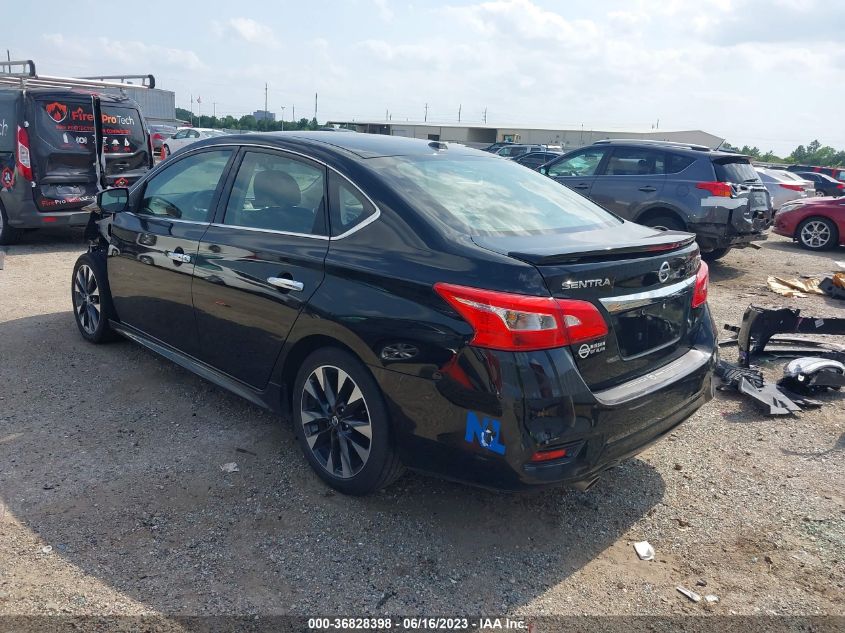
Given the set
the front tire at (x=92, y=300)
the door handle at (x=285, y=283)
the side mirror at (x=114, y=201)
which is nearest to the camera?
the door handle at (x=285, y=283)

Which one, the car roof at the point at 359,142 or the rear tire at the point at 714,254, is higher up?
the car roof at the point at 359,142

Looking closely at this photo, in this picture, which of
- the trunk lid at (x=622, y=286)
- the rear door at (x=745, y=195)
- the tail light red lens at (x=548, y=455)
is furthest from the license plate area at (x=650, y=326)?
the rear door at (x=745, y=195)

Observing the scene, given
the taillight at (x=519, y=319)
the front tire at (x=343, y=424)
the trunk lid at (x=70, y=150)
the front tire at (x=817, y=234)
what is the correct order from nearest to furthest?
the taillight at (x=519, y=319), the front tire at (x=343, y=424), the trunk lid at (x=70, y=150), the front tire at (x=817, y=234)

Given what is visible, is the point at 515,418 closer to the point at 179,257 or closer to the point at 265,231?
the point at 265,231

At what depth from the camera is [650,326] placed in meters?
3.12

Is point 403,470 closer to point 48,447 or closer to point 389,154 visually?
point 389,154

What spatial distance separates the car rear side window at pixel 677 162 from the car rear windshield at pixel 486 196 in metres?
6.02

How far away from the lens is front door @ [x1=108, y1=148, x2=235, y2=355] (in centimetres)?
421

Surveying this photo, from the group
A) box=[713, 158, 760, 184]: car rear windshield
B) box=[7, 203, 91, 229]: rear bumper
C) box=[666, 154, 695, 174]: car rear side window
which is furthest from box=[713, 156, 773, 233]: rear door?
box=[7, 203, 91, 229]: rear bumper

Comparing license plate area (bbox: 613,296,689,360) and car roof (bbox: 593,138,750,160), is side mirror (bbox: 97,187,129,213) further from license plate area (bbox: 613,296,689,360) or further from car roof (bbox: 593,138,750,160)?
car roof (bbox: 593,138,750,160)

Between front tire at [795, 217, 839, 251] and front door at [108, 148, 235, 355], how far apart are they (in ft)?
40.5

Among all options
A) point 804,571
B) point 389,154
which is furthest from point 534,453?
point 389,154

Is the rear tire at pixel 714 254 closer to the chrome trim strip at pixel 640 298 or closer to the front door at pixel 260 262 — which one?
the chrome trim strip at pixel 640 298

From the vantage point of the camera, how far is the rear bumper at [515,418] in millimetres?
2676
